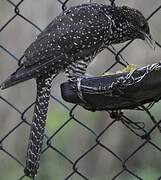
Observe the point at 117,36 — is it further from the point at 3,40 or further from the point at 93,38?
the point at 3,40

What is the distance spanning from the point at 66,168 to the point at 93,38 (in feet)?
5.90

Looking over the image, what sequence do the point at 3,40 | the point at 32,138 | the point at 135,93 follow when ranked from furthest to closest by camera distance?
1. the point at 3,40
2. the point at 32,138
3. the point at 135,93

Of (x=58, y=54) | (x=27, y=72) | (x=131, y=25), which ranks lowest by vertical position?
(x=27, y=72)

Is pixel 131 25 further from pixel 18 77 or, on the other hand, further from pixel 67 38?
pixel 18 77

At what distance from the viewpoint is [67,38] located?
382 centimetres

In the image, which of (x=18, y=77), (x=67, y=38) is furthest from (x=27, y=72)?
(x=67, y=38)

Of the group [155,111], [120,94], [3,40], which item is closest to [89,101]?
[120,94]

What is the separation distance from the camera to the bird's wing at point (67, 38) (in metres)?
3.81

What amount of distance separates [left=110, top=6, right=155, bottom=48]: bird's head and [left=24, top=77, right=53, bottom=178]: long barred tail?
1.15 feet

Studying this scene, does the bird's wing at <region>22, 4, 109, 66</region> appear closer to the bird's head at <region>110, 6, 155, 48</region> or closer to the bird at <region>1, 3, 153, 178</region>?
the bird at <region>1, 3, 153, 178</region>

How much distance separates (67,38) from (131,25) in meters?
0.29

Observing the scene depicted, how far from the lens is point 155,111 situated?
5332 millimetres

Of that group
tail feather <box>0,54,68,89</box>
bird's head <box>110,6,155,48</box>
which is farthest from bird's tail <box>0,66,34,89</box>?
bird's head <box>110,6,155,48</box>

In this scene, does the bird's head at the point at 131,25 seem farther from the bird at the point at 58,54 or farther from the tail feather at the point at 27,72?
the tail feather at the point at 27,72
